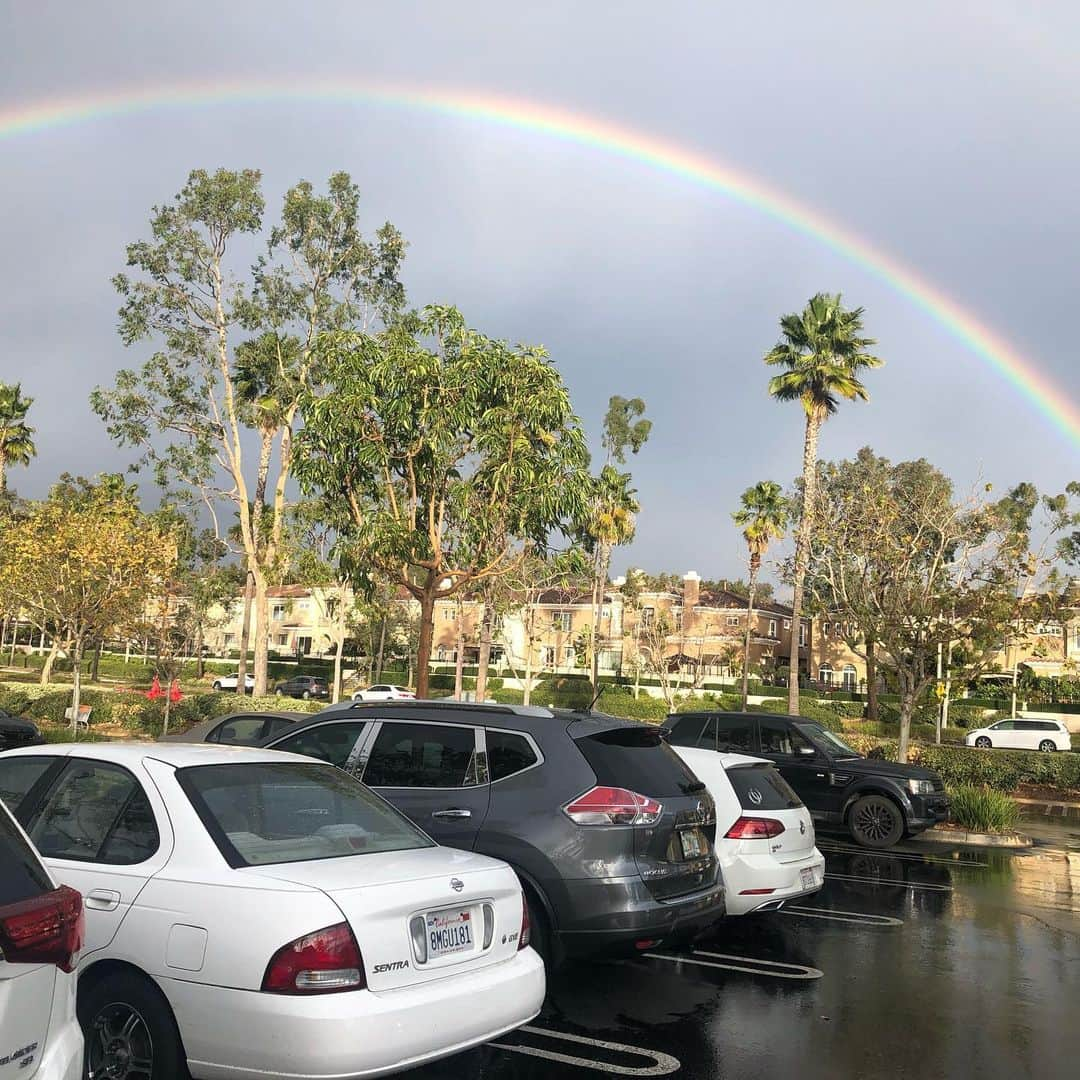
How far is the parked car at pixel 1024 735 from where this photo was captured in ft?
134

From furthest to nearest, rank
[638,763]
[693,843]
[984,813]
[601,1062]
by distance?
[984,813]
[638,763]
[693,843]
[601,1062]

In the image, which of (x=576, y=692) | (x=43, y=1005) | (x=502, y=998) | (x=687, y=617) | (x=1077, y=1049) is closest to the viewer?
(x=43, y=1005)

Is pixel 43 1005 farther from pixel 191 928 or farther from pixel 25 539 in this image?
pixel 25 539

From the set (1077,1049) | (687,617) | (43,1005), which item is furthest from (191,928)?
(687,617)

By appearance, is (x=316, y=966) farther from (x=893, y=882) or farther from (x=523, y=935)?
(x=893, y=882)

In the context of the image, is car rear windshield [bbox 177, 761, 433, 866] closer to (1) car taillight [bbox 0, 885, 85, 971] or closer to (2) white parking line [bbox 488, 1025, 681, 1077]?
(1) car taillight [bbox 0, 885, 85, 971]

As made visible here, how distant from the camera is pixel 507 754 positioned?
6.76 meters

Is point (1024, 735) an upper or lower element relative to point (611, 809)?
lower

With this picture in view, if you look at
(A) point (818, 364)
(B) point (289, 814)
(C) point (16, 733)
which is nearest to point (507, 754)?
(B) point (289, 814)

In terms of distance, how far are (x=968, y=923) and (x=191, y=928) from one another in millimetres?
8151

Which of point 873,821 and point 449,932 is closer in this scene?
point 449,932

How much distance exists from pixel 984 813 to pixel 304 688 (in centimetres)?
4932

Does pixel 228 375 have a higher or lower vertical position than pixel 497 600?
higher

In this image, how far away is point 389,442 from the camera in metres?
17.8
